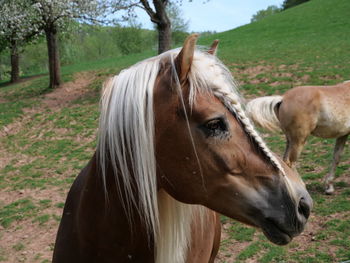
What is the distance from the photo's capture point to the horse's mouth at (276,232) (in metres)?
1.39

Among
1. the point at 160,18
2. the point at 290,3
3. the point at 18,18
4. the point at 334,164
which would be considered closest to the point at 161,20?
the point at 160,18

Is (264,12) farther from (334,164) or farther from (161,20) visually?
(334,164)

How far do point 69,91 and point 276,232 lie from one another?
532 inches

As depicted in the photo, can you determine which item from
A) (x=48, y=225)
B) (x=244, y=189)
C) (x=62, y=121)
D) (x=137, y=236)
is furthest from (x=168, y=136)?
(x=62, y=121)

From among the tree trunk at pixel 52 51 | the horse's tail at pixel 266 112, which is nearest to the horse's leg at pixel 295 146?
the horse's tail at pixel 266 112

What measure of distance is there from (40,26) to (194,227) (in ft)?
45.7

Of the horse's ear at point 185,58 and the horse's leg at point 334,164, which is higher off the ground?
the horse's ear at point 185,58

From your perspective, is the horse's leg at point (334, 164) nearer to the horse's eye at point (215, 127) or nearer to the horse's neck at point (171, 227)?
the horse's neck at point (171, 227)

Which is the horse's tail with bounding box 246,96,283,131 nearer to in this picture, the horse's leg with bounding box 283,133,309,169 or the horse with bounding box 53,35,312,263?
the horse's leg with bounding box 283,133,309,169

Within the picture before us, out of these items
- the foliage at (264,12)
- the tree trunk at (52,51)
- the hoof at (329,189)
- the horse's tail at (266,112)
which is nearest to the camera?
the hoof at (329,189)

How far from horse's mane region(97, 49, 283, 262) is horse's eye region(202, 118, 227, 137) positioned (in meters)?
0.09

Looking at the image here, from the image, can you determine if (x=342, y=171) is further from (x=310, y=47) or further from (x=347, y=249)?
(x=310, y=47)

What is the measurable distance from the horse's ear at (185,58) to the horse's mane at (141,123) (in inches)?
1.0

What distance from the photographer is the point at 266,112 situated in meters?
5.81
